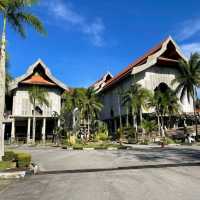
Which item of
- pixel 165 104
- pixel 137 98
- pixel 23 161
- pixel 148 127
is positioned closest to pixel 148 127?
pixel 148 127

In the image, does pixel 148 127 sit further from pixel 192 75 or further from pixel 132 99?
pixel 192 75

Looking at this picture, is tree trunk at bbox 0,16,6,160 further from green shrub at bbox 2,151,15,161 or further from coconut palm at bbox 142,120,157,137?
coconut palm at bbox 142,120,157,137

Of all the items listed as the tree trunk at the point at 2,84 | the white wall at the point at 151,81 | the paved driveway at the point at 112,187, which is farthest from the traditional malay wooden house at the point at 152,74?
the paved driveway at the point at 112,187

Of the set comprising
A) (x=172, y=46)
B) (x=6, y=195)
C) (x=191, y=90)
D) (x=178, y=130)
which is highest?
(x=172, y=46)

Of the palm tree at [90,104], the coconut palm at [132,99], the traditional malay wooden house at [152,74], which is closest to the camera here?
the coconut palm at [132,99]

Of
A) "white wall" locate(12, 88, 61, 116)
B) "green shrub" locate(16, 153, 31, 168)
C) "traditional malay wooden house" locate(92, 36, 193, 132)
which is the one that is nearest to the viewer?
"green shrub" locate(16, 153, 31, 168)

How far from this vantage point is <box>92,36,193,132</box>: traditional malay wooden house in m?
41.7

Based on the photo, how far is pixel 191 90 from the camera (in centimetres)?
3769

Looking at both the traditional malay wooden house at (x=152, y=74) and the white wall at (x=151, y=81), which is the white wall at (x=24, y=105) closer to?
the white wall at (x=151, y=81)

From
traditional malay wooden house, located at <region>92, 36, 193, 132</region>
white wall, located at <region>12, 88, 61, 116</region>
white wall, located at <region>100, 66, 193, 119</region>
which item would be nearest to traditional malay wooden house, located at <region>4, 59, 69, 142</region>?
white wall, located at <region>12, 88, 61, 116</region>

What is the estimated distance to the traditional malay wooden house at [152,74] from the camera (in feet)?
137

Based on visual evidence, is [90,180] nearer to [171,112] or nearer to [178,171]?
[178,171]

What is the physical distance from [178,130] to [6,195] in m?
34.6

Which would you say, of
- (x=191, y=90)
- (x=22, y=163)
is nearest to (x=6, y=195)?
(x=22, y=163)
